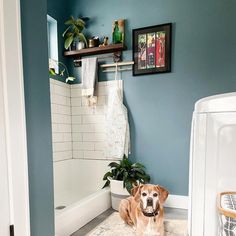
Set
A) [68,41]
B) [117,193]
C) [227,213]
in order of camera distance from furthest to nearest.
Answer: [68,41], [117,193], [227,213]

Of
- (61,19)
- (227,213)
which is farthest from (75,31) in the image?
(227,213)

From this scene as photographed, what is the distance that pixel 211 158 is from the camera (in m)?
0.59

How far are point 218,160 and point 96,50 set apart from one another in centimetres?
217

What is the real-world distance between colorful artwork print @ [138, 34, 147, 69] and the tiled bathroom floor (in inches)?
61.0

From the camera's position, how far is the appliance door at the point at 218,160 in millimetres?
562

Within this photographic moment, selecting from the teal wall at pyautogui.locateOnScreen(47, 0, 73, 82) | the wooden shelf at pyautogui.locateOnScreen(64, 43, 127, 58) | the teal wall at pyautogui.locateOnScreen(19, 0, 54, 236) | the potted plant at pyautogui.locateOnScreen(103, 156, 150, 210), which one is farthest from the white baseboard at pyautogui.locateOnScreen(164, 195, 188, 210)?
the teal wall at pyautogui.locateOnScreen(47, 0, 73, 82)

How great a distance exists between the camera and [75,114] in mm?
2754

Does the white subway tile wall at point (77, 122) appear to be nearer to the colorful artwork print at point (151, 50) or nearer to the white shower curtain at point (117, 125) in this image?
the white shower curtain at point (117, 125)

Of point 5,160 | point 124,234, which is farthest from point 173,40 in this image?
point 5,160

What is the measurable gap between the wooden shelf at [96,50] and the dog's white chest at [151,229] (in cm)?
177

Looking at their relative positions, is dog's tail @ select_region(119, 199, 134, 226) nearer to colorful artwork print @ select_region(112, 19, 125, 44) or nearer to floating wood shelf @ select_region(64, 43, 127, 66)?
floating wood shelf @ select_region(64, 43, 127, 66)

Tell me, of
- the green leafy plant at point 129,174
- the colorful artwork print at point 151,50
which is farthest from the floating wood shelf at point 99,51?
the green leafy plant at point 129,174

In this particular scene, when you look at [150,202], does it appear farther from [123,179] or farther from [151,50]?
[151,50]

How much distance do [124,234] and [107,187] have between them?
684 mm
